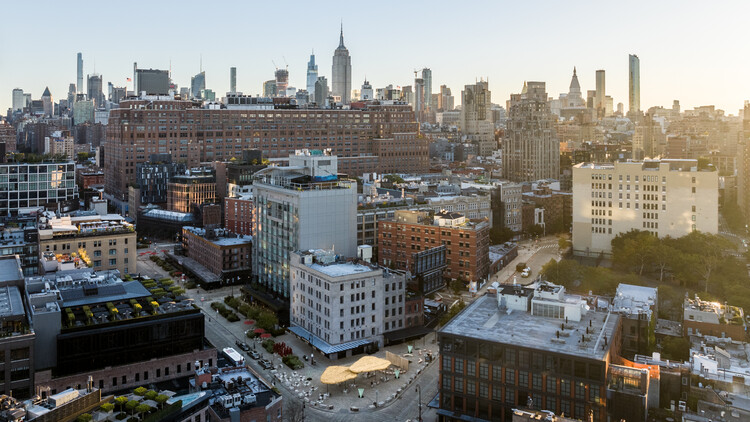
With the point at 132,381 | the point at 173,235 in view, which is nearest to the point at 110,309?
the point at 132,381

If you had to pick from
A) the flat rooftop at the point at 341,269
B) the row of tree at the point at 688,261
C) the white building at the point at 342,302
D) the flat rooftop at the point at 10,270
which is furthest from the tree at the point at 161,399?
the row of tree at the point at 688,261

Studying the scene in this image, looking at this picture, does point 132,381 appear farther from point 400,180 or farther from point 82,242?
point 400,180

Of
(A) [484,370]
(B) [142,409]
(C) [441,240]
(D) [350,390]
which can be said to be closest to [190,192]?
(C) [441,240]

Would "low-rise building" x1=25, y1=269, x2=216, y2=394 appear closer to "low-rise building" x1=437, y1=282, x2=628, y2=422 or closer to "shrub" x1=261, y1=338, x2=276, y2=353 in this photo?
"shrub" x1=261, y1=338, x2=276, y2=353

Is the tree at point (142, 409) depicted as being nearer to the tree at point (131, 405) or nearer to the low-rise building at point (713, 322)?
the tree at point (131, 405)

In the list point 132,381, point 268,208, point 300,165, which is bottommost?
point 132,381

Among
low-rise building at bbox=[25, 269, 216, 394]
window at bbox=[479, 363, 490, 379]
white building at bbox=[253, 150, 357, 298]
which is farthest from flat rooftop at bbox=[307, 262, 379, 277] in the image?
window at bbox=[479, 363, 490, 379]
